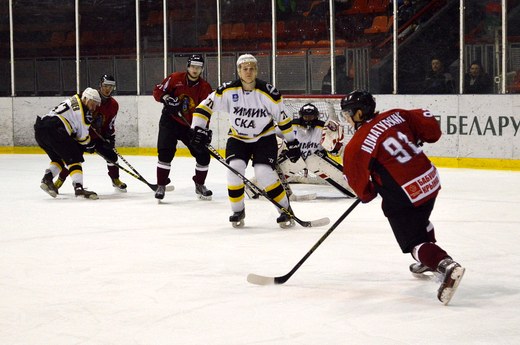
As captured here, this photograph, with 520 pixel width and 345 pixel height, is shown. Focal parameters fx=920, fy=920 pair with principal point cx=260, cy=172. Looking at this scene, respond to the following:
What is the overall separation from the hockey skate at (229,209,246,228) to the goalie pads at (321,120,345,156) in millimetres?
1594

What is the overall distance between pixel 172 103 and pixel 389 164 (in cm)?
348

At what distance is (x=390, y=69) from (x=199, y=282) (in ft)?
19.7

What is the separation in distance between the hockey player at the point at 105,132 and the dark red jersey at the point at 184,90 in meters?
0.52

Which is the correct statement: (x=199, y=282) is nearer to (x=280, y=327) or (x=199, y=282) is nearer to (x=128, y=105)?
(x=280, y=327)

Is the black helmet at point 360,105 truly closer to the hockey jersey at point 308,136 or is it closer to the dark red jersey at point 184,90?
the hockey jersey at point 308,136

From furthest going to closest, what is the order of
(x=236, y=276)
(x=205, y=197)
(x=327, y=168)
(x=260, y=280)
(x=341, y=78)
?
(x=341, y=78), (x=205, y=197), (x=327, y=168), (x=236, y=276), (x=260, y=280)

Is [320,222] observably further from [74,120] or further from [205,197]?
[74,120]

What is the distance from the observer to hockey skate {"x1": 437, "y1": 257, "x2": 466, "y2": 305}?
127 inches

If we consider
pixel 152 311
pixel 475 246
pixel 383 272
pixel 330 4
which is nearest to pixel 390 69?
pixel 330 4

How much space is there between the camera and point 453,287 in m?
3.23

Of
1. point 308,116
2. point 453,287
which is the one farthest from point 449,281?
point 308,116

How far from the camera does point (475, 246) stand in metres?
4.61

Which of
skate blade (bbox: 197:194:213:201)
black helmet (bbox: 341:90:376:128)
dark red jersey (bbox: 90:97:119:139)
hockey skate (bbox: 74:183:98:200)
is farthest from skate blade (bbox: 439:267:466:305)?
dark red jersey (bbox: 90:97:119:139)

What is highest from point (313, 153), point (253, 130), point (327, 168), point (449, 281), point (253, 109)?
point (253, 109)
